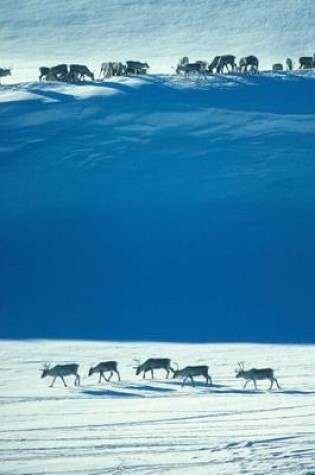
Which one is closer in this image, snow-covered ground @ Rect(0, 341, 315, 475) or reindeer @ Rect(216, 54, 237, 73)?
snow-covered ground @ Rect(0, 341, 315, 475)

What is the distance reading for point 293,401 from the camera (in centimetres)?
2231

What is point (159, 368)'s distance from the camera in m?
Answer: 26.0

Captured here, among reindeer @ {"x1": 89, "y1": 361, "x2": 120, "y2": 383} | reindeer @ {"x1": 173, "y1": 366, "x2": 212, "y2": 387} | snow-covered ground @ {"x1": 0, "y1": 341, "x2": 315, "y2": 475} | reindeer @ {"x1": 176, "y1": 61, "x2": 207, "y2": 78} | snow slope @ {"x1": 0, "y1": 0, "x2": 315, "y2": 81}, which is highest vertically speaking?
snow slope @ {"x1": 0, "y1": 0, "x2": 315, "y2": 81}

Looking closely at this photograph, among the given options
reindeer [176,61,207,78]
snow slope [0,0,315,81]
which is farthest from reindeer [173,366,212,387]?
snow slope [0,0,315,81]

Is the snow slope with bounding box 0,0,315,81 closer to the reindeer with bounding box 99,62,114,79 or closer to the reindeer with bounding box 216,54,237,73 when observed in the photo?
the reindeer with bounding box 99,62,114,79

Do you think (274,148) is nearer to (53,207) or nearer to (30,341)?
(53,207)

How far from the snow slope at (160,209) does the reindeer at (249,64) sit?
70 centimetres

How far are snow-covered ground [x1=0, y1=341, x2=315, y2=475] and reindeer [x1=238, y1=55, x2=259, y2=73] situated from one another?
62.6 ft

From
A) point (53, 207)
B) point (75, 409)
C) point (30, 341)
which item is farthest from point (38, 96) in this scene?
point (75, 409)

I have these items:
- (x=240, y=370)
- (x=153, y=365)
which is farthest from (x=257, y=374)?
(x=153, y=365)

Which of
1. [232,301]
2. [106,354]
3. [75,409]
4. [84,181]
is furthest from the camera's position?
[84,181]

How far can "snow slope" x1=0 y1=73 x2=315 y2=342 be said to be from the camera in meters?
32.7

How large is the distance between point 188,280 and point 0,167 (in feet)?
29.8

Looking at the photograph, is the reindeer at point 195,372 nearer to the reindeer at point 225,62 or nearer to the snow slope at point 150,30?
the reindeer at point 225,62
